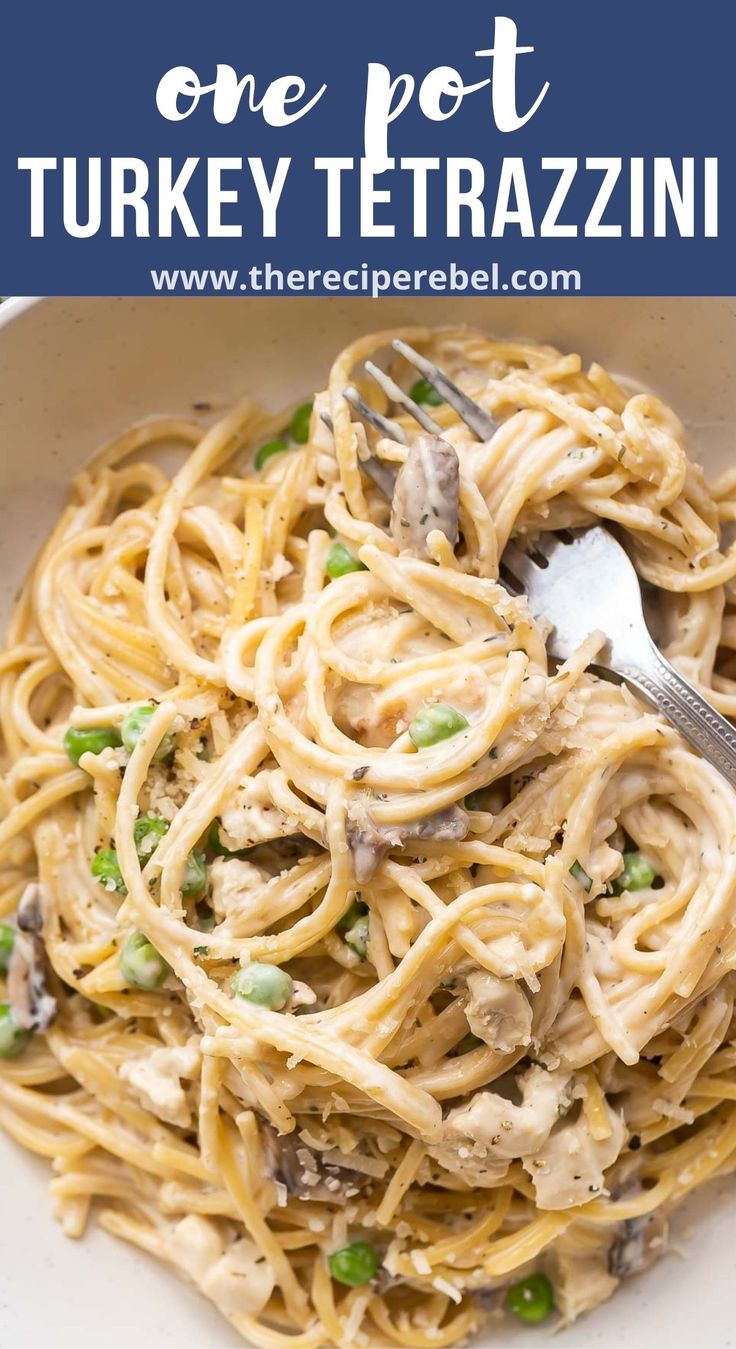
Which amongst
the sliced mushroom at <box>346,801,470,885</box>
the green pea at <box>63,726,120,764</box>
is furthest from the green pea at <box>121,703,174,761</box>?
the sliced mushroom at <box>346,801,470,885</box>

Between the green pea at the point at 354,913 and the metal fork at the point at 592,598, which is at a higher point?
the metal fork at the point at 592,598

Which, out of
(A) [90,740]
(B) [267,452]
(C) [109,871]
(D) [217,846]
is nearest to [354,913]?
(D) [217,846]

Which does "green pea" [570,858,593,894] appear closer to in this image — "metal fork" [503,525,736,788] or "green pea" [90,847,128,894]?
"metal fork" [503,525,736,788]

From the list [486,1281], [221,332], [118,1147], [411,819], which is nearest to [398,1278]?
[486,1281]

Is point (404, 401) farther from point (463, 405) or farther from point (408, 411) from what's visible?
point (463, 405)

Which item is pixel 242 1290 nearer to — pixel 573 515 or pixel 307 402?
pixel 573 515

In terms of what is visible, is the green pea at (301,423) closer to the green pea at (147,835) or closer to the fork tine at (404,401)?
the fork tine at (404,401)

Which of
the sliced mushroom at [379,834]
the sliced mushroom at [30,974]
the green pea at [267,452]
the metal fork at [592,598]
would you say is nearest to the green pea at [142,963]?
the sliced mushroom at [30,974]
